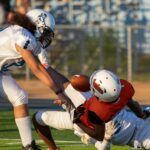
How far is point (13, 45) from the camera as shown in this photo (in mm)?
10680

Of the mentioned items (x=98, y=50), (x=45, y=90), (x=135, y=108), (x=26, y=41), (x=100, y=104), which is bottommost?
(x=45, y=90)

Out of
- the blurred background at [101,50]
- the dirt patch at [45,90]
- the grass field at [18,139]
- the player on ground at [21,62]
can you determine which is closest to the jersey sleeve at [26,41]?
the player on ground at [21,62]

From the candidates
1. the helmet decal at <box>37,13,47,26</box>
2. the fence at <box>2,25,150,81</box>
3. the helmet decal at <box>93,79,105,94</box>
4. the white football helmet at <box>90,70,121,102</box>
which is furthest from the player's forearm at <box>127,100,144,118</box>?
the fence at <box>2,25,150,81</box>

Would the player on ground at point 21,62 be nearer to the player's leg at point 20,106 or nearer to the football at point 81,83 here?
the player's leg at point 20,106

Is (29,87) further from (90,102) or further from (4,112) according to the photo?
(90,102)

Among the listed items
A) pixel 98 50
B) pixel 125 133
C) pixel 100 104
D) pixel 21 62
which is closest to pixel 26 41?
pixel 21 62

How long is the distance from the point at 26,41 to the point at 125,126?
4.83 ft

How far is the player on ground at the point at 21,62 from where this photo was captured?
1043cm

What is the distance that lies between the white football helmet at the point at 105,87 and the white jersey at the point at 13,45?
2.92ft

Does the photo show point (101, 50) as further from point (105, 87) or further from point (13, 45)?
point (105, 87)

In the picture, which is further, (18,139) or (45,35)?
(18,139)

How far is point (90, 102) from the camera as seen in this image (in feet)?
33.4

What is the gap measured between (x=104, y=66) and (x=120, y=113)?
1988cm

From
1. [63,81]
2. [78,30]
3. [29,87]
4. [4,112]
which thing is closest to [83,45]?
[78,30]
